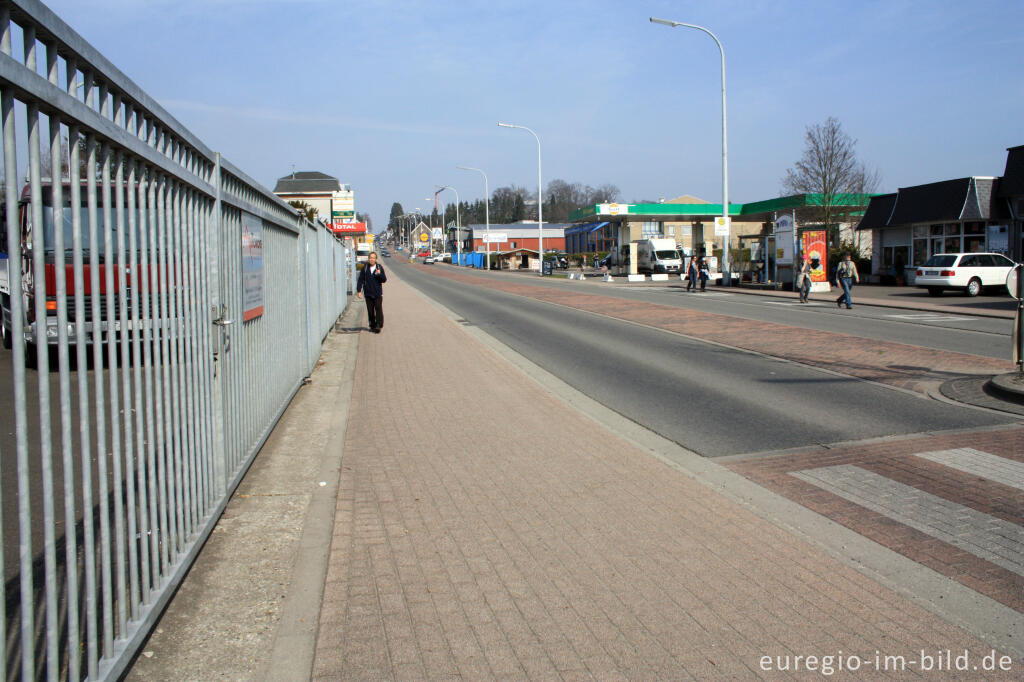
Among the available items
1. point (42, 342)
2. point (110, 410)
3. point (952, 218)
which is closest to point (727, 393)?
point (110, 410)

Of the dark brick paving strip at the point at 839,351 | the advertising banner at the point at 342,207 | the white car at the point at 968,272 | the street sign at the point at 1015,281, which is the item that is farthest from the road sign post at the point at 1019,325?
the advertising banner at the point at 342,207

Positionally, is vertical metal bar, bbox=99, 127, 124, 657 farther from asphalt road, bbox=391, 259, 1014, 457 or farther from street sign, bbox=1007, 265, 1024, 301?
street sign, bbox=1007, 265, 1024, 301

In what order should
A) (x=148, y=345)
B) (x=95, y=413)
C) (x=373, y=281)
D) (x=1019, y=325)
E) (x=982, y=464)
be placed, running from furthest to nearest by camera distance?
(x=373, y=281)
(x=1019, y=325)
(x=982, y=464)
(x=148, y=345)
(x=95, y=413)

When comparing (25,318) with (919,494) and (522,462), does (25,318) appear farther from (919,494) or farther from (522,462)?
(919,494)

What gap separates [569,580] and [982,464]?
417 cm

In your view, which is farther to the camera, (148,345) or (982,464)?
(982,464)

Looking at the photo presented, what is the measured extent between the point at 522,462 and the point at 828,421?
11.8 ft

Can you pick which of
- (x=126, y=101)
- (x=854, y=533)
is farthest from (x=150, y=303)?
(x=854, y=533)

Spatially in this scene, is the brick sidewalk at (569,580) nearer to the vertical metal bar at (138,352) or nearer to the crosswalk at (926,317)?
the vertical metal bar at (138,352)

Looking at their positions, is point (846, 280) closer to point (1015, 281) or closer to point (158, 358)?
point (1015, 281)

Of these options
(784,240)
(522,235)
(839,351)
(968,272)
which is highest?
(522,235)

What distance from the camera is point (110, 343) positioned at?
3.16 m

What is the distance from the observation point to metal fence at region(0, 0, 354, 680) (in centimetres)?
244

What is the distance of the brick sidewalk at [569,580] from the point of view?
139 inches
